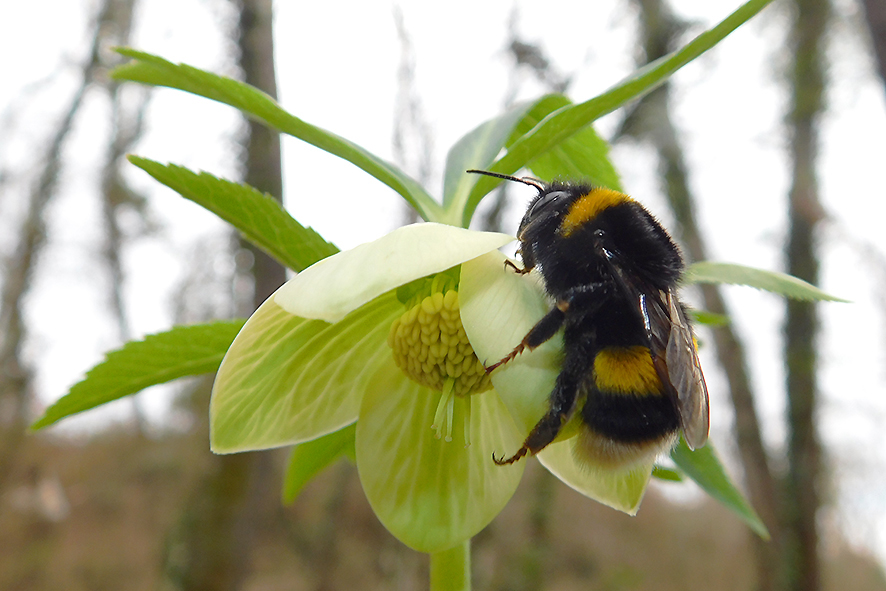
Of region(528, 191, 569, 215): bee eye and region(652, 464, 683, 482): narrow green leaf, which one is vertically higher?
region(528, 191, 569, 215): bee eye

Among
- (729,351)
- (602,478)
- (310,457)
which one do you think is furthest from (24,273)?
(602,478)

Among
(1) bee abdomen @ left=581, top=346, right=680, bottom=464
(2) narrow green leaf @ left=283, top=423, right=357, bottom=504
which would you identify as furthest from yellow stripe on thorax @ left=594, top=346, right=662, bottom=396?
(2) narrow green leaf @ left=283, top=423, right=357, bottom=504

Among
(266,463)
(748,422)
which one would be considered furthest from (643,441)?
(748,422)

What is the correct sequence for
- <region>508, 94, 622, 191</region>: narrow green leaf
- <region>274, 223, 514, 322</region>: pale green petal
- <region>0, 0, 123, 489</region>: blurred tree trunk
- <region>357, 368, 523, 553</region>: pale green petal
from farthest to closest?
<region>0, 0, 123, 489</region>: blurred tree trunk < <region>508, 94, 622, 191</region>: narrow green leaf < <region>357, 368, 523, 553</region>: pale green petal < <region>274, 223, 514, 322</region>: pale green petal

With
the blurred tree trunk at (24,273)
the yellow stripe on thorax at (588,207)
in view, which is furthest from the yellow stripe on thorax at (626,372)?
the blurred tree trunk at (24,273)

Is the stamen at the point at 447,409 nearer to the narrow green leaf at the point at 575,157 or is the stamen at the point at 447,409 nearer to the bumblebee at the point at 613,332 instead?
the bumblebee at the point at 613,332

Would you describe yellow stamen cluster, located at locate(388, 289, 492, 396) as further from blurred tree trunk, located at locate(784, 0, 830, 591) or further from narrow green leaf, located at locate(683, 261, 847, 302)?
blurred tree trunk, located at locate(784, 0, 830, 591)

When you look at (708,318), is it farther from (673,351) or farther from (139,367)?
(139,367)

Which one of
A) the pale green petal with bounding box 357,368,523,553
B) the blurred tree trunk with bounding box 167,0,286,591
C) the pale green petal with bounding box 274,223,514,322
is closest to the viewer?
the pale green petal with bounding box 274,223,514,322
